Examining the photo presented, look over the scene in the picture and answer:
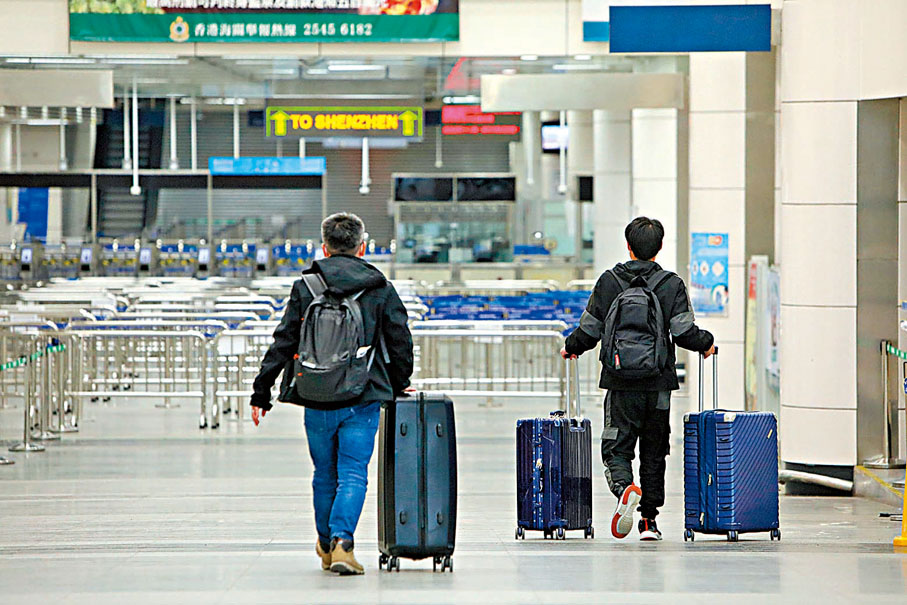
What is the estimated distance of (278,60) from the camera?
50.2 feet

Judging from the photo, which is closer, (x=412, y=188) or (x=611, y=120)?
(x=611, y=120)

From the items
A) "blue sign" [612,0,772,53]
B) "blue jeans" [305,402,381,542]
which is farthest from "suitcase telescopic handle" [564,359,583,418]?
"blue sign" [612,0,772,53]

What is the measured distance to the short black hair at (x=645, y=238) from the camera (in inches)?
250

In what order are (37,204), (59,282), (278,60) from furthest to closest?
(37,204)
(59,282)
(278,60)

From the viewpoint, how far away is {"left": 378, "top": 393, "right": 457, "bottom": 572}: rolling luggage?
17.7ft

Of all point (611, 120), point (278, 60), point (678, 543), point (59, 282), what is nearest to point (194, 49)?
point (278, 60)

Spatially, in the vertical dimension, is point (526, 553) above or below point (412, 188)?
below

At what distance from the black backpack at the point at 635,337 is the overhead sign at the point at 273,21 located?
8.70 meters

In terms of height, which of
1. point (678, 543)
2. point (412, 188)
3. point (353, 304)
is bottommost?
point (678, 543)

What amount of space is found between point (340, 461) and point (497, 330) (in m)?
7.21

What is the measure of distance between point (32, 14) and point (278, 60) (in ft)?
8.47

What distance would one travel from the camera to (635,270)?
20.9 ft

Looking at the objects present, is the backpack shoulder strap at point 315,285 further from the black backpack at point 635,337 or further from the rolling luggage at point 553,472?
the black backpack at point 635,337

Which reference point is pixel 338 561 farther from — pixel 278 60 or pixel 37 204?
pixel 37 204
